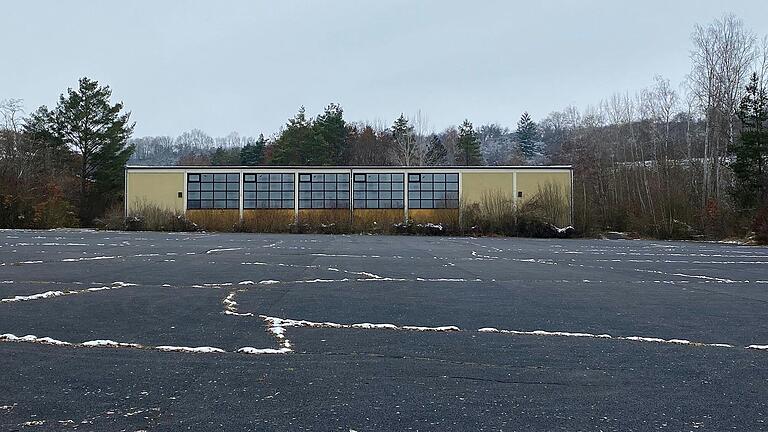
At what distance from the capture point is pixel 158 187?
49031 millimetres

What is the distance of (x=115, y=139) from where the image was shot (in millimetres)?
57094

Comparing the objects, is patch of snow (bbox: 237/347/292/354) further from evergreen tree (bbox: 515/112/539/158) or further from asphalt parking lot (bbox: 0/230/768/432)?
evergreen tree (bbox: 515/112/539/158)

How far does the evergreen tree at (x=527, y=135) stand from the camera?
333ft

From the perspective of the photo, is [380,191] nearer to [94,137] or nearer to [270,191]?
[270,191]

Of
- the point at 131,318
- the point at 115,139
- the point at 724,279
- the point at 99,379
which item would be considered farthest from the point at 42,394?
the point at 115,139

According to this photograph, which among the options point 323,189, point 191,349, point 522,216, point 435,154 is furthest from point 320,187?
point 191,349

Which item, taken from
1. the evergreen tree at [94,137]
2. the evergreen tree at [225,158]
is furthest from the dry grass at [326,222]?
the evergreen tree at [225,158]

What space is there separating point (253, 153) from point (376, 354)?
267 feet

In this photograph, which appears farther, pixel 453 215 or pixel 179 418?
pixel 453 215

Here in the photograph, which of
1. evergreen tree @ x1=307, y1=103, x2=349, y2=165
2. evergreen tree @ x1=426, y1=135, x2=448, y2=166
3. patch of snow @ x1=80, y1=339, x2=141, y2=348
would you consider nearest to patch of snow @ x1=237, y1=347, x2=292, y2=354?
patch of snow @ x1=80, y1=339, x2=141, y2=348

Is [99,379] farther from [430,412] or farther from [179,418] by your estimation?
[430,412]

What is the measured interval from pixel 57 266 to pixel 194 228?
98.9 feet

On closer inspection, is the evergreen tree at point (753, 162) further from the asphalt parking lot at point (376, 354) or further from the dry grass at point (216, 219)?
the dry grass at point (216, 219)

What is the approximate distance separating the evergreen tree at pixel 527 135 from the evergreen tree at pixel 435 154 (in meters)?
20.6
